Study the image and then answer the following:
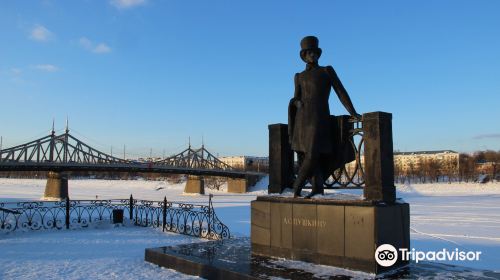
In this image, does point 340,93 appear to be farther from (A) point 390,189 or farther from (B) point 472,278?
(B) point 472,278

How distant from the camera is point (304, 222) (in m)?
6.06

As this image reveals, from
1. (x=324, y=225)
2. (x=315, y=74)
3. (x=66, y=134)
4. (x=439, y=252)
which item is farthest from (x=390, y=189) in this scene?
(x=66, y=134)

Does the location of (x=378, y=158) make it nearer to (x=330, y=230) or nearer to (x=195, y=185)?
(x=330, y=230)

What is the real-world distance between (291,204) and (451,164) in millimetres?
83619

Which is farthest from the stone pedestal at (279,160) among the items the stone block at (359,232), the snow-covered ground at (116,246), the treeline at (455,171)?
the treeline at (455,171)

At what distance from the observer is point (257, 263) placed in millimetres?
6043

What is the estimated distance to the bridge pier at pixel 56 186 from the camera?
134ft

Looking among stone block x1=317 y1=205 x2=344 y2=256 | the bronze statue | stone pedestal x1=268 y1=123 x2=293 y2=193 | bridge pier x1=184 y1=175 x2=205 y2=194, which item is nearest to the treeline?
bridge pier x1=184 y1=175 x2=205 y2=194

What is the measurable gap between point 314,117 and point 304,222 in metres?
1.46

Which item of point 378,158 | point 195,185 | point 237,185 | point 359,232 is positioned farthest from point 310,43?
point 237,185

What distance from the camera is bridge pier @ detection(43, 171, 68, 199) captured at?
134 ft

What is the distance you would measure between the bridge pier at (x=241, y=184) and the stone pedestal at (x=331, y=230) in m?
50.6

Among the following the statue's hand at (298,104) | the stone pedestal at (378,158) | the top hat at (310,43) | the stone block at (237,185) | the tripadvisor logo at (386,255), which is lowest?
the stone block at (237,185)

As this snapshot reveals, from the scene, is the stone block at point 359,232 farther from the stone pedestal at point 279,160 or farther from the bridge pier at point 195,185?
the bridge pier at point 195,185
